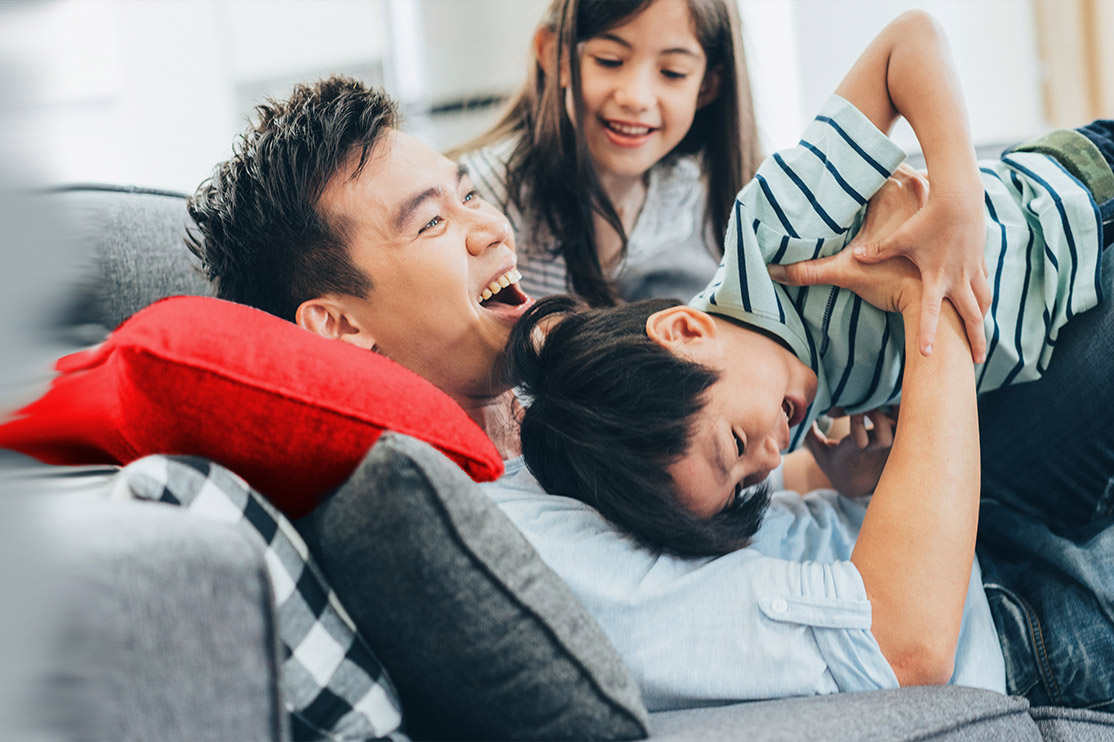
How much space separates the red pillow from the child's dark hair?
8.8 inches

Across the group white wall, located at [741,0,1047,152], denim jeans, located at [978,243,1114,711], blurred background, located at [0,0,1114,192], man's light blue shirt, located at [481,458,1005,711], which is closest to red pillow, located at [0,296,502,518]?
man's light blue shirt, located at [481,458,1005,711]

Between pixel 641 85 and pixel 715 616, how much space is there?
976mm

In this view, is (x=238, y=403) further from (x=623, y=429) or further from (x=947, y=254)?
(x=947, y=254)

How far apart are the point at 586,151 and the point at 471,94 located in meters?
1.35

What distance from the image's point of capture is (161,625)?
1.41 ft

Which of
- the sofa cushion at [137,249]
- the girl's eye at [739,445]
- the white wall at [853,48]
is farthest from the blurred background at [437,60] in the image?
the girl's eye at [739,445]

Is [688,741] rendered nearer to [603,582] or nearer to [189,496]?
[603,582]

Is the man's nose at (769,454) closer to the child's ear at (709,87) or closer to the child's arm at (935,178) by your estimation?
the child's arm at (935,178)

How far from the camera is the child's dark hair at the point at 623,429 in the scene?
810 mm

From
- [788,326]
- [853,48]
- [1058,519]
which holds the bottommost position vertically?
[1058,519]

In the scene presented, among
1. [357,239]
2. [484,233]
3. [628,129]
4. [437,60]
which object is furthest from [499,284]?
[437,60]

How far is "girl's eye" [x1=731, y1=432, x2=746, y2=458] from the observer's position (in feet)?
2.85

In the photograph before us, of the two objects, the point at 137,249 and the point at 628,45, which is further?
the point at 628,45

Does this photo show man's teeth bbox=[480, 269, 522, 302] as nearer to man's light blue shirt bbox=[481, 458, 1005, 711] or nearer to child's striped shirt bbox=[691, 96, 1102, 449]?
child's striped shirt bbox=[691, 96, 1102, 449]
